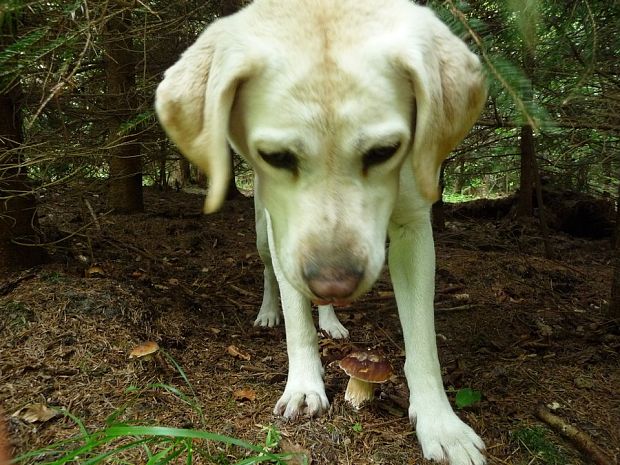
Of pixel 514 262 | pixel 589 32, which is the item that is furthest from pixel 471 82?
pixel 514 262

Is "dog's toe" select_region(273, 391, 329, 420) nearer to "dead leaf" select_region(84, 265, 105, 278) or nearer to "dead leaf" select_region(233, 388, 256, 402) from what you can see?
"dead leaf" select_region(233, 388, 256, 402)

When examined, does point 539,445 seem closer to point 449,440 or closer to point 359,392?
point 449,440

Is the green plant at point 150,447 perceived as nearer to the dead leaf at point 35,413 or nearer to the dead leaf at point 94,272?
the dead leaf at point 35,413

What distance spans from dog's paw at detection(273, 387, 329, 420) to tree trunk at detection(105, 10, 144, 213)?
1550 mm

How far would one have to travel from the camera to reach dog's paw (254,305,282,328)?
3.69m

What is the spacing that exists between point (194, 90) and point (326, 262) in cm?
82

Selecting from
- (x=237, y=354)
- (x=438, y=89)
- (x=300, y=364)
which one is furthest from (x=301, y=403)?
(x=438, y=89)

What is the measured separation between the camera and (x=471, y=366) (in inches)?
113

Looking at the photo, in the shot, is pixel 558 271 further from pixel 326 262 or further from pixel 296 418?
pixel 326 262

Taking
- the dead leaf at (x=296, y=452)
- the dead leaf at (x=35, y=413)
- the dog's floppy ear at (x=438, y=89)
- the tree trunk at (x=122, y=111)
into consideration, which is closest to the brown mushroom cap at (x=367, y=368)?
the dead leaf at (x=296, y=452)

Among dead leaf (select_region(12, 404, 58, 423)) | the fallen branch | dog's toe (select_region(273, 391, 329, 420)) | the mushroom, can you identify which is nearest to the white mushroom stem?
the mushroom

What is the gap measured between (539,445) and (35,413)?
217cm

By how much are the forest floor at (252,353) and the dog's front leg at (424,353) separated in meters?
0.11

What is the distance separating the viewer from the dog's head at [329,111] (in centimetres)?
A: 165
